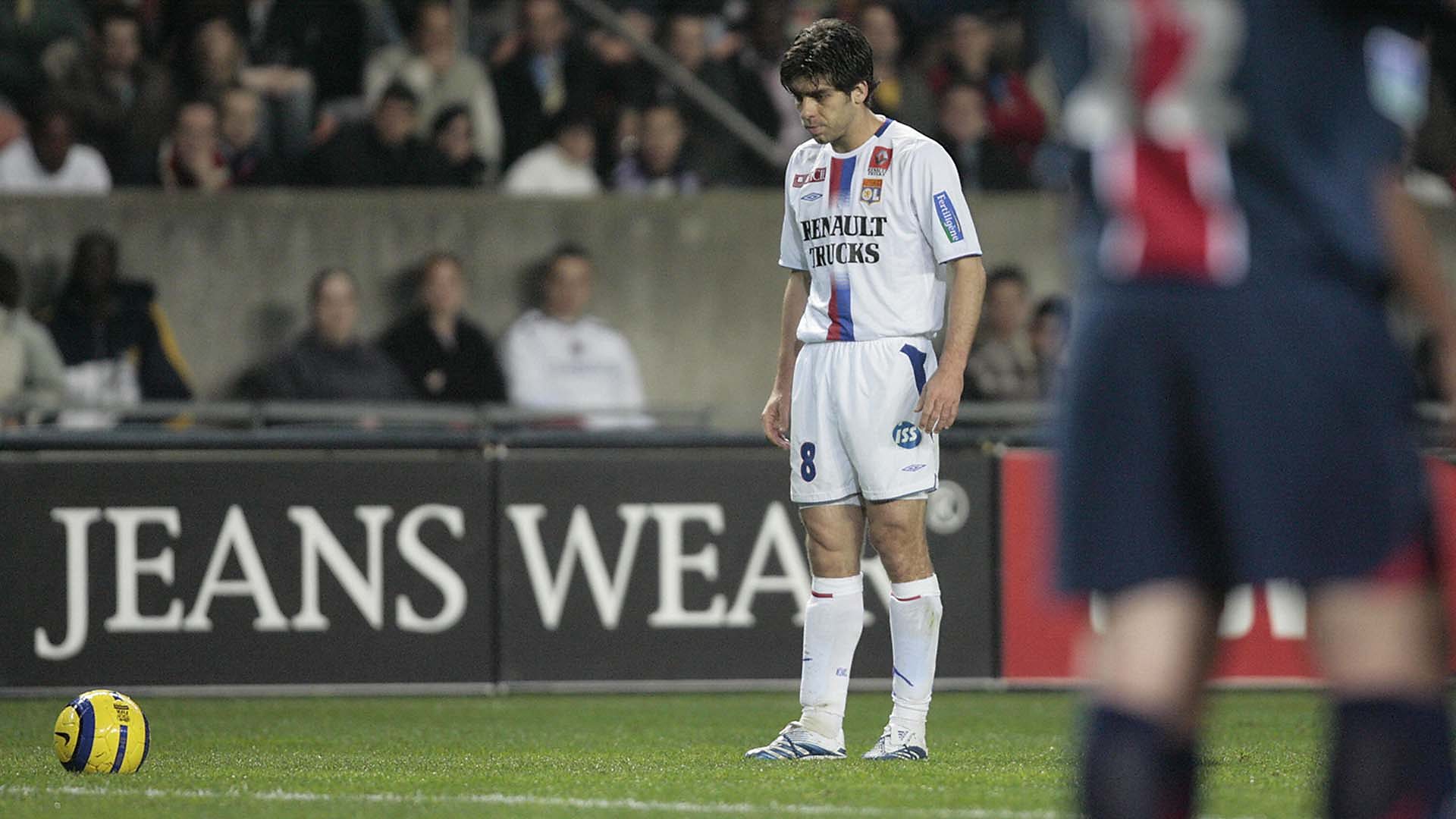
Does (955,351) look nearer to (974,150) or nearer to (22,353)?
(22,353)

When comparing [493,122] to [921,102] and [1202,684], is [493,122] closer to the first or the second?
[921,102]

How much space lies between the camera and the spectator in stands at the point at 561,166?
12.7 m

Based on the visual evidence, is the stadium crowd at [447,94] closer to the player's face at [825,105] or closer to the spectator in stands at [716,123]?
the spectator in stands at [716,123]

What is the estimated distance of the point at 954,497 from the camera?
1027cm

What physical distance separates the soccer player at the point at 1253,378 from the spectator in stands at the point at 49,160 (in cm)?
1013

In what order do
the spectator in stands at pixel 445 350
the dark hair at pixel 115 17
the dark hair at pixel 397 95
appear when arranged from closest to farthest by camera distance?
the spectator in stands at pixel 445 350 → the dark hair at pixel 397 95 → the dark hair at pixel 115 17

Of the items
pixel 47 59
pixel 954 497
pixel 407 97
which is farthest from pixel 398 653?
pixel 47 59

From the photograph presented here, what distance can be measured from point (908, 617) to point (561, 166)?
6.50 meters

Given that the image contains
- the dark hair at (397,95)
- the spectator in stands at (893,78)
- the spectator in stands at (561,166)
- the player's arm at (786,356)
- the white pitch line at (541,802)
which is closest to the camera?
the white pitch line at (541,802)

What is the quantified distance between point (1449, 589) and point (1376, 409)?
0.92ft

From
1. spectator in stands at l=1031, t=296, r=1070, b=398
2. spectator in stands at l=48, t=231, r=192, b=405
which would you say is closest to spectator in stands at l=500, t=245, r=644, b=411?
spectator in stands at l=48, t=231, r=192, b=405

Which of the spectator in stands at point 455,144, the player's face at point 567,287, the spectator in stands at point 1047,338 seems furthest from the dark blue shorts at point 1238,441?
the spectator in stands at point 455,144

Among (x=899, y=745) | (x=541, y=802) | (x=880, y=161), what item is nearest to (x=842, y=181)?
(x=880, y=161)

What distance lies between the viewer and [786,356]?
23.2 ft
